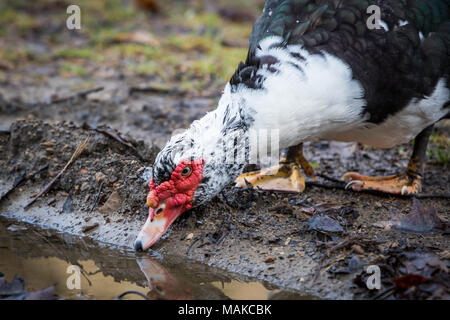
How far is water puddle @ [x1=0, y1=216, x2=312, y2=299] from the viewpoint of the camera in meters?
2.58

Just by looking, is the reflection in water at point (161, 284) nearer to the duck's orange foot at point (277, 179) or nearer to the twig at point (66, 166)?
the duck's orange foot at point (277, 179)

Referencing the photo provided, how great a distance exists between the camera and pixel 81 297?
8.30ft

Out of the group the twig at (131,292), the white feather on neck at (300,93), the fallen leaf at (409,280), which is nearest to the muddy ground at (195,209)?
the fallen leaf at (409,280)

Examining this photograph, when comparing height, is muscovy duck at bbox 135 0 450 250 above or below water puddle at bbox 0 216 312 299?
above

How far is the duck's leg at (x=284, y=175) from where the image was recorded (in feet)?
11.7

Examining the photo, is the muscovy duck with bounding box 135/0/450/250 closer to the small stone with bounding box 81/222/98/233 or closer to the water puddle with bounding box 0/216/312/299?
the water puddle with bounding box 0/216/312/299

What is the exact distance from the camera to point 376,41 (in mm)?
2984

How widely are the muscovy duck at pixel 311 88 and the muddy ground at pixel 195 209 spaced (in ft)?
1.22

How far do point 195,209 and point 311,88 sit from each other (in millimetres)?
1005

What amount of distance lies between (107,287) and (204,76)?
3.73 m

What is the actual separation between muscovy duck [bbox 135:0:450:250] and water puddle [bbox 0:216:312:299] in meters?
0.17

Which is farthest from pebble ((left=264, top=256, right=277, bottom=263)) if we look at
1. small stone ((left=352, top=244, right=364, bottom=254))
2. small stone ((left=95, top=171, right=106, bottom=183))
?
small stone ((left=95, top=171, right=106, bottom=183))

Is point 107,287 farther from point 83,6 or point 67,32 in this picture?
point 83,6

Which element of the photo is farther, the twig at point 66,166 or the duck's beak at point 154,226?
the twig at point 66,166
